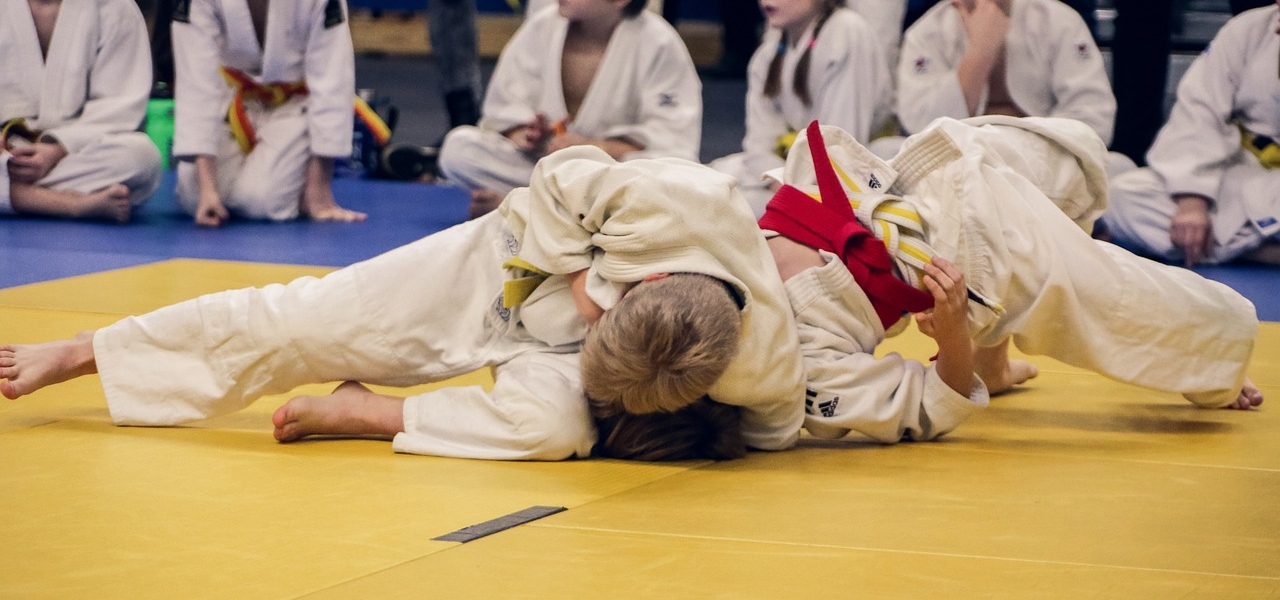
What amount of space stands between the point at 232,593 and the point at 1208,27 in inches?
335

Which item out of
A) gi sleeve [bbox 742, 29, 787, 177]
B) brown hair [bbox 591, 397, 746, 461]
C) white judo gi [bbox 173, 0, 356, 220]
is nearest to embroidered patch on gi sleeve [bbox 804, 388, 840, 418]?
brown hair [bbox 591, 397, 746, 461]

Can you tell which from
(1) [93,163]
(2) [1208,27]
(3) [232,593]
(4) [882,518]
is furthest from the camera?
(2) [1208,27]

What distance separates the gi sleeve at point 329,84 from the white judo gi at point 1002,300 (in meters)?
3.22

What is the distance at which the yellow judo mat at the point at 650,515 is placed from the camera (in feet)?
5.96

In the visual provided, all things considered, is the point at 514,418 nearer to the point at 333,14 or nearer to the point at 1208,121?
the point at 1208,121

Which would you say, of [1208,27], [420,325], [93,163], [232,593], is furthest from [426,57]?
[232,593]

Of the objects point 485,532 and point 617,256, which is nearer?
point 485,532

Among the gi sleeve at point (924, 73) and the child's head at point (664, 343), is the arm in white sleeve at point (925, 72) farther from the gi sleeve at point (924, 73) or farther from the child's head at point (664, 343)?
the child's head at point (664, 343)

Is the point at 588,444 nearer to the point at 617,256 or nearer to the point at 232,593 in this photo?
the point at 617,256

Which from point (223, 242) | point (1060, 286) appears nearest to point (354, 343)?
point (1060, 286)

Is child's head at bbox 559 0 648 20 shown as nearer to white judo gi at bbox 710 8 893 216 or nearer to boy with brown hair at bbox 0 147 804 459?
white judo gi at bbox 710 8 893 216

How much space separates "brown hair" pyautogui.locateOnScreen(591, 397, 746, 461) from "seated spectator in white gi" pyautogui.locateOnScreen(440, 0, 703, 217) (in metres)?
3.07

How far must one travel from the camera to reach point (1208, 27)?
9.04 meters

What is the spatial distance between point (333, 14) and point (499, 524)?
13.0ft
